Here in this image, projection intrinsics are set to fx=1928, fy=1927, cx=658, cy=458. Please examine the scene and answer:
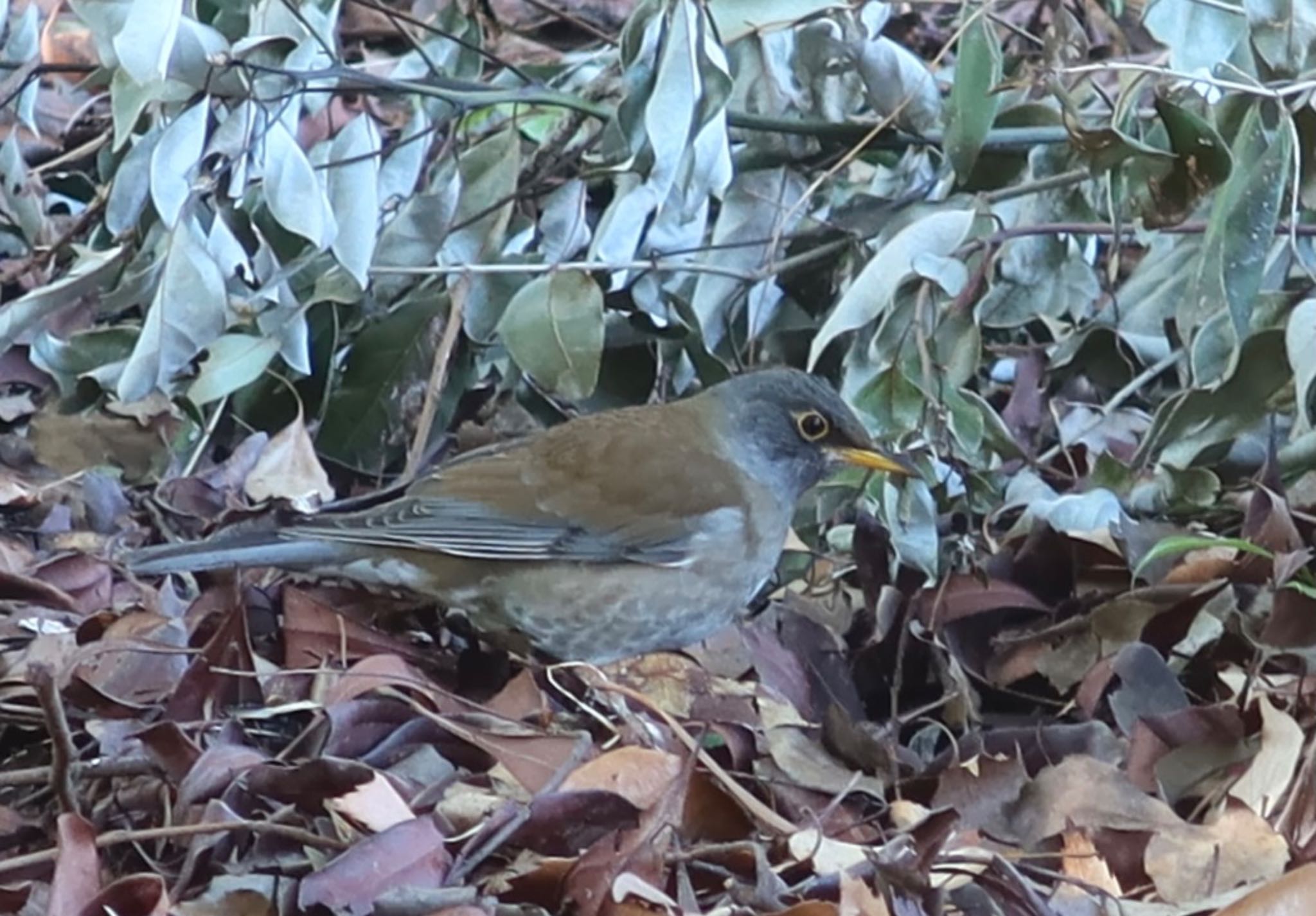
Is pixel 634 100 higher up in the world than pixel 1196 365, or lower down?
higher up

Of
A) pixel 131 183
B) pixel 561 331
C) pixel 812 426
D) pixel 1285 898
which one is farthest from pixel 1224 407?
pixel 131 183

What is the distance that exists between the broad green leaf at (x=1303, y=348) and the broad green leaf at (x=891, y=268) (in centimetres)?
69

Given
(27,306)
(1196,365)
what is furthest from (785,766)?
(27,306)

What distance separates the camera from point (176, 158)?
3.92m

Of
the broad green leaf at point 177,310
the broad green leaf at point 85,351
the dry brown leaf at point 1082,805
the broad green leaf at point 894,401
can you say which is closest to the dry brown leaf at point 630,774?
the dry brown leaf at point 1082,805

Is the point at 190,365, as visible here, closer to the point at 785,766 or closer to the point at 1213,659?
the point at 785,766

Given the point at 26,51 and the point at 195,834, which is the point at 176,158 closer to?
the point at 26,51

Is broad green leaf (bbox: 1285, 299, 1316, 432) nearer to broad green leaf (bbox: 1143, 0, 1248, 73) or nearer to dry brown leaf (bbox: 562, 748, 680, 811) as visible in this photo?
broad green leaf (bbox: 1143, 0, 1248, 73)

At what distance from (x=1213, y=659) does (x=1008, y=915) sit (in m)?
1.11

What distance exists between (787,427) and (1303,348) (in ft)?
4.40

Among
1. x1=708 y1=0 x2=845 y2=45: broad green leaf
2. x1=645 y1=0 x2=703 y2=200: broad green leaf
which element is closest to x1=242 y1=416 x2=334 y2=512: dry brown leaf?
x1=645 y1=0 x2=703 y2=200: broad green leaf

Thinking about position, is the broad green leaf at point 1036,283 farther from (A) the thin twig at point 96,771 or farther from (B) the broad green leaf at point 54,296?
(A) the thin twig at point 96,771

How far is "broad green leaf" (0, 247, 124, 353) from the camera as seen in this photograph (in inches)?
168

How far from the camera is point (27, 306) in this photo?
4246 millimetres
